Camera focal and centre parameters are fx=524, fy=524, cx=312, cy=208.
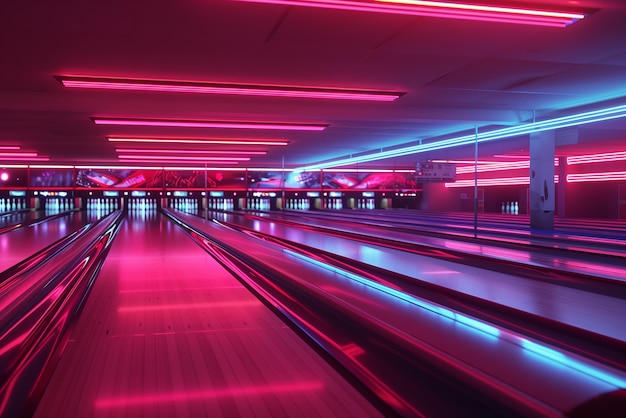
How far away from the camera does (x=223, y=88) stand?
5406 mm

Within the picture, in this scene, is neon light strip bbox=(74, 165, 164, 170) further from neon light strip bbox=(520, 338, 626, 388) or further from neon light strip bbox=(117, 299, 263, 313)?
neon light strip bbox=(520, 338, 626, 388)

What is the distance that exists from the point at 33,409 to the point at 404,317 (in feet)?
6.33

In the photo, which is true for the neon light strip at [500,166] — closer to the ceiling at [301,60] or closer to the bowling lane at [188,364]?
the ceiling at [301,60]

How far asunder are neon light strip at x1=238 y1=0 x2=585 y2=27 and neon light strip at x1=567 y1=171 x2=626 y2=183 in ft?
34.6

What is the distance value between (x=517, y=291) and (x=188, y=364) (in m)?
2.57

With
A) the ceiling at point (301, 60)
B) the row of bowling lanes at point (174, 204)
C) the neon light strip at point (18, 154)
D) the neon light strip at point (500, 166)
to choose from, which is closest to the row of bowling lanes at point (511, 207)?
the row of bowling lanes at point (174, 204)

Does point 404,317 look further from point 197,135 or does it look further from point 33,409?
point 197,135

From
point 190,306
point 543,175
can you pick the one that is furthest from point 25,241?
point 543,175

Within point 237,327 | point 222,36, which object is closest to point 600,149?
point 222,36

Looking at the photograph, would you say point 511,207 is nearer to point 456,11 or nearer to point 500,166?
point 500,166

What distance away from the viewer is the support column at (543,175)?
25.6ft

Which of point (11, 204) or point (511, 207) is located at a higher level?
point (11, 204)

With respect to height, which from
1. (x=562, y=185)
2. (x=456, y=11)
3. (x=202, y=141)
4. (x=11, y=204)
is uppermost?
(x=456, y=11)

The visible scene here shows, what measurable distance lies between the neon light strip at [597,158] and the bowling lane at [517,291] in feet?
28.2
